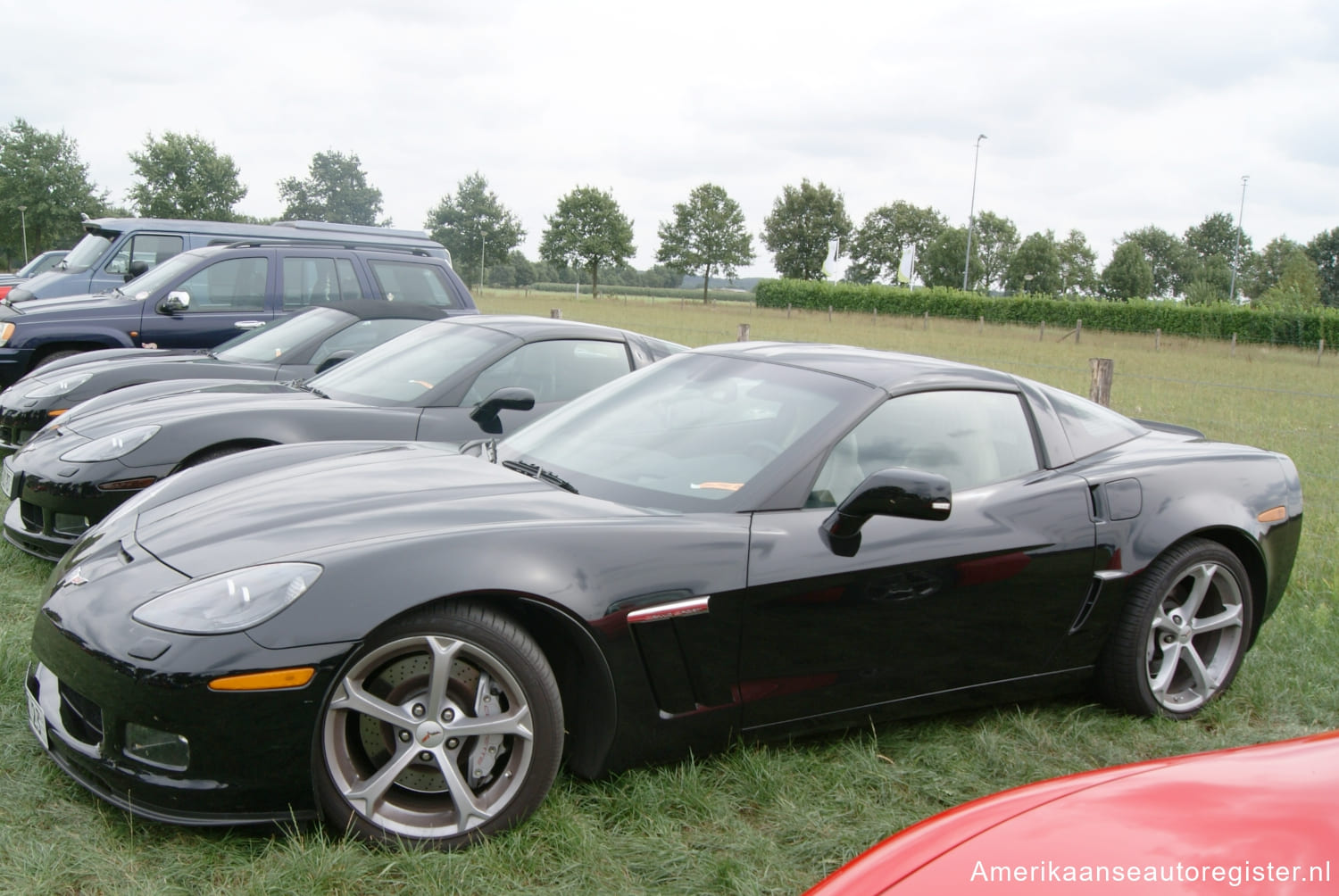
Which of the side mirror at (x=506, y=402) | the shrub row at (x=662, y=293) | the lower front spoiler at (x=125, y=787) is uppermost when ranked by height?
the shrub row at (x=662, y=293)

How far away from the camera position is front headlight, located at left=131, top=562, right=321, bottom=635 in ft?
7.89

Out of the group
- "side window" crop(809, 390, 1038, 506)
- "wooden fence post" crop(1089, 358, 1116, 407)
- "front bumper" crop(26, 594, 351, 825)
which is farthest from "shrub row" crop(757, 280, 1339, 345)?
"front bumper" crop(26, 594, 351, 825)

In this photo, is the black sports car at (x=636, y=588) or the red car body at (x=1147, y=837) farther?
the black sports car at (x=636, y=588)

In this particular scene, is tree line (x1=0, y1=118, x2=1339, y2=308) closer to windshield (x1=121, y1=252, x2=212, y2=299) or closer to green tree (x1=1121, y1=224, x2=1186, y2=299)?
green tree (x1=1121, y1=224, x2=1186, y2=299)

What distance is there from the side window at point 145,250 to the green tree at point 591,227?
5220 cm

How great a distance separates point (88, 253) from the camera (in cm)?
1388

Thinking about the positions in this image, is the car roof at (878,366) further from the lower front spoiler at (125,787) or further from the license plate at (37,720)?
the license plate at (37,720)

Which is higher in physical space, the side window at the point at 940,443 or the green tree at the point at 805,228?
the green tree at the point at 805,228

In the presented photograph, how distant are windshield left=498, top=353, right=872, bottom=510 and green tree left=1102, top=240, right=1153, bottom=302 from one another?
265 feet

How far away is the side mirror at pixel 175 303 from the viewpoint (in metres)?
9.01

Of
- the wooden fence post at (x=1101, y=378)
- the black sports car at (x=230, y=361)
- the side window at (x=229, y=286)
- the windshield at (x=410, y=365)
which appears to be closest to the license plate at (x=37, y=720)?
the windshield at (x=410, y=365)

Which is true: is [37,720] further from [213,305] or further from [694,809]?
[213,305]

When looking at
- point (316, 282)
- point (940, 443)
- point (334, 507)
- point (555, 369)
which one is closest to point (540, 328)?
point (555, 369)

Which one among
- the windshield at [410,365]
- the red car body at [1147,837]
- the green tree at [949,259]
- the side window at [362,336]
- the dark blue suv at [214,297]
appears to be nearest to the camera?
the red car body at [1147,837]
